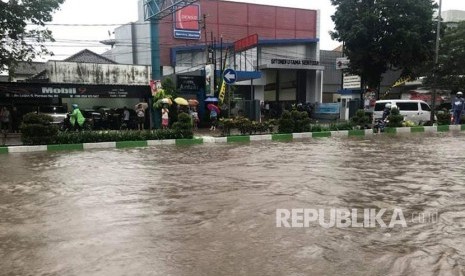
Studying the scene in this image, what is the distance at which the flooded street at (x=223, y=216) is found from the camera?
3895mm

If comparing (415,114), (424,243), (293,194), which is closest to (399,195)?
(293,194)

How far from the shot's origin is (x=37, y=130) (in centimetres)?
1395

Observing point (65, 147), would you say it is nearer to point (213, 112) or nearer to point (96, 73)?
point (213, 112)

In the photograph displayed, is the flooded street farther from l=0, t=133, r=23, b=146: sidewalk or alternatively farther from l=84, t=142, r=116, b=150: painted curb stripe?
l=0, t=133, r=23, b=146: sidewalk

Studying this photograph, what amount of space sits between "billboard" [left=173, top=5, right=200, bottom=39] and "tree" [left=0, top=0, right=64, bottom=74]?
1738 centimetres

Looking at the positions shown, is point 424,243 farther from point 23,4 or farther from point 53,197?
point 23,4

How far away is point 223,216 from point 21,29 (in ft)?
61.0

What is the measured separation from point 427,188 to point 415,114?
1857 cm

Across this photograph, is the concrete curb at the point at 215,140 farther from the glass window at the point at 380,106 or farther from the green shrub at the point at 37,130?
the glass window at the point at 380,106

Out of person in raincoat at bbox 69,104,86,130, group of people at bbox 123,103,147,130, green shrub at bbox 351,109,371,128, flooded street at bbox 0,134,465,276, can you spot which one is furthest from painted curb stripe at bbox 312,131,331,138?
person in raincoat at bbox 69,104,86,130

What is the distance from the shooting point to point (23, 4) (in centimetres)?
1950

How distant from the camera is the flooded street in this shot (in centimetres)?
389

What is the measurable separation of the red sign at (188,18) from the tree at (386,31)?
1377cm

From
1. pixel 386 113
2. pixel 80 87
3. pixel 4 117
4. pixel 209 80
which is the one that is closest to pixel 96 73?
pixel 80 87
